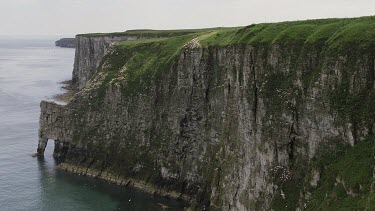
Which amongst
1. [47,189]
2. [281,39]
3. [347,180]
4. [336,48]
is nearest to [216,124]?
[281,39]

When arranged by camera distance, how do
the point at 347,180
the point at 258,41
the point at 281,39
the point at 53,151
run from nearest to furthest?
the point at 347,180 < the point at 281,39 < the point at 258,41 < the point at 53,151

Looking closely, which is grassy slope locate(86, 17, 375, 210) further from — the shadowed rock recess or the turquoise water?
the turquoise water

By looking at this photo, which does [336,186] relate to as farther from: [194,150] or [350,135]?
[194,150]

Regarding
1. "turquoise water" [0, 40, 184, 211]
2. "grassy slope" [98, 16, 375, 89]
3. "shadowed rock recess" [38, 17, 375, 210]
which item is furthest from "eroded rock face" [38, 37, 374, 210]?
"turquoise water" [0, 40, 184, 211]

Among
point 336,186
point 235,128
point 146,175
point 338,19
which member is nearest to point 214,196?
point 235,128

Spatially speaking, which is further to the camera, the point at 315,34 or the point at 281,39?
the point at 281,39

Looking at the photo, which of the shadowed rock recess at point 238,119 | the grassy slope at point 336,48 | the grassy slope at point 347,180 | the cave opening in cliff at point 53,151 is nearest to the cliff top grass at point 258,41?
the grassy slope at point 336,48

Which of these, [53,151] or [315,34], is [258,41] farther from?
[53,151]

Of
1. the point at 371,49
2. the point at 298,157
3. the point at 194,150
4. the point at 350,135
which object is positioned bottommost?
the point at 194,150

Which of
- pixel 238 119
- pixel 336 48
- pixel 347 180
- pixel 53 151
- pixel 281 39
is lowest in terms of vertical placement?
pixel 53 151
